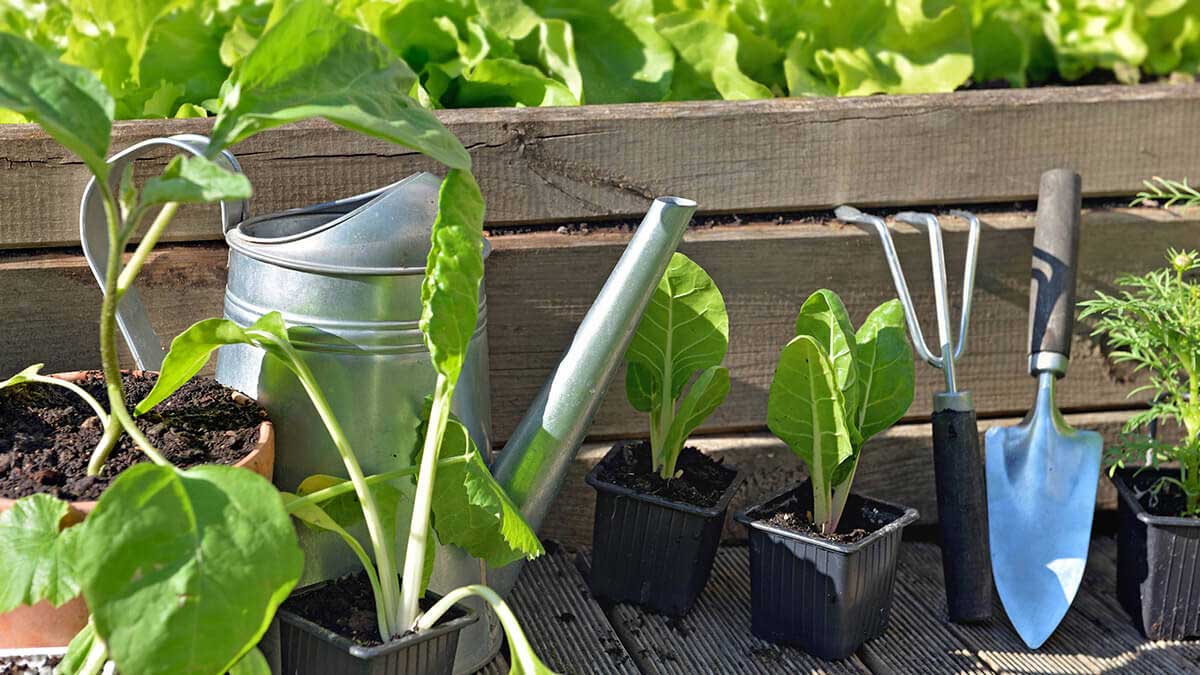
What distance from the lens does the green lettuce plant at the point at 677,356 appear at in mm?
1146

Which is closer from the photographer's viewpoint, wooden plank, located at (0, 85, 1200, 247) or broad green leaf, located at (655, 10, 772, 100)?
wooden plank, located at (0, 85, 1200, 247)

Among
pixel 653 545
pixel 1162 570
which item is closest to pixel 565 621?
pixel 653 545

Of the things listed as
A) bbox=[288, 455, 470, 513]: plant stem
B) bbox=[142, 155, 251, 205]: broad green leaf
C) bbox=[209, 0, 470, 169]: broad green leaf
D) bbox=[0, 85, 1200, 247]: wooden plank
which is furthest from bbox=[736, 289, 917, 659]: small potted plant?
bbox=[142, 155, 251, 205]: broad green leaf

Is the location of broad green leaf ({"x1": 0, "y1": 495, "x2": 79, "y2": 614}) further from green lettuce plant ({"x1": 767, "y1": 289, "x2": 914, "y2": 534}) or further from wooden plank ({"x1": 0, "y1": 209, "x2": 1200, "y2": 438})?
green lettuce plant ({"x1": 767, "y1": 289, "x2": 914, "y2": 534})

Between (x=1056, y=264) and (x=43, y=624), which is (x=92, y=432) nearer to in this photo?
(x=43, y=624)

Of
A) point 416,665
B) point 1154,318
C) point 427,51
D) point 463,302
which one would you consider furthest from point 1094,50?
point 416,665

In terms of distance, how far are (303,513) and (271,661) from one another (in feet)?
0.59

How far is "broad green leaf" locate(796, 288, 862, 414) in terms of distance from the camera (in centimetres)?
110

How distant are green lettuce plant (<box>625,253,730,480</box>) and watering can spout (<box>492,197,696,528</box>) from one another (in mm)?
77

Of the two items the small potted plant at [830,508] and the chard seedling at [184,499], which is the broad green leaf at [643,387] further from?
the chard seedling at [184,499]

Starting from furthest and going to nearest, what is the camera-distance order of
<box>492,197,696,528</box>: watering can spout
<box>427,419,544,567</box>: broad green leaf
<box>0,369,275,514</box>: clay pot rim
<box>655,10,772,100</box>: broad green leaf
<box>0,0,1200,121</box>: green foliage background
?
<box>655,10,772,100</box>: broad green leaf → <box>0,0,1200,121</box>: green foliage background → <box>492,197,696,528</box>: watering can spout → <box>427,419,544,567</box>: broad green leaf → <box>0,369,275,514</box>: clay pot rim

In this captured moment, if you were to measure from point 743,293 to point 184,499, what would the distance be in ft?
2.37

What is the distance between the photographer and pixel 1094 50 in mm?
1629

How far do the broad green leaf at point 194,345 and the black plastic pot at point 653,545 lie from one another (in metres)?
0.40
